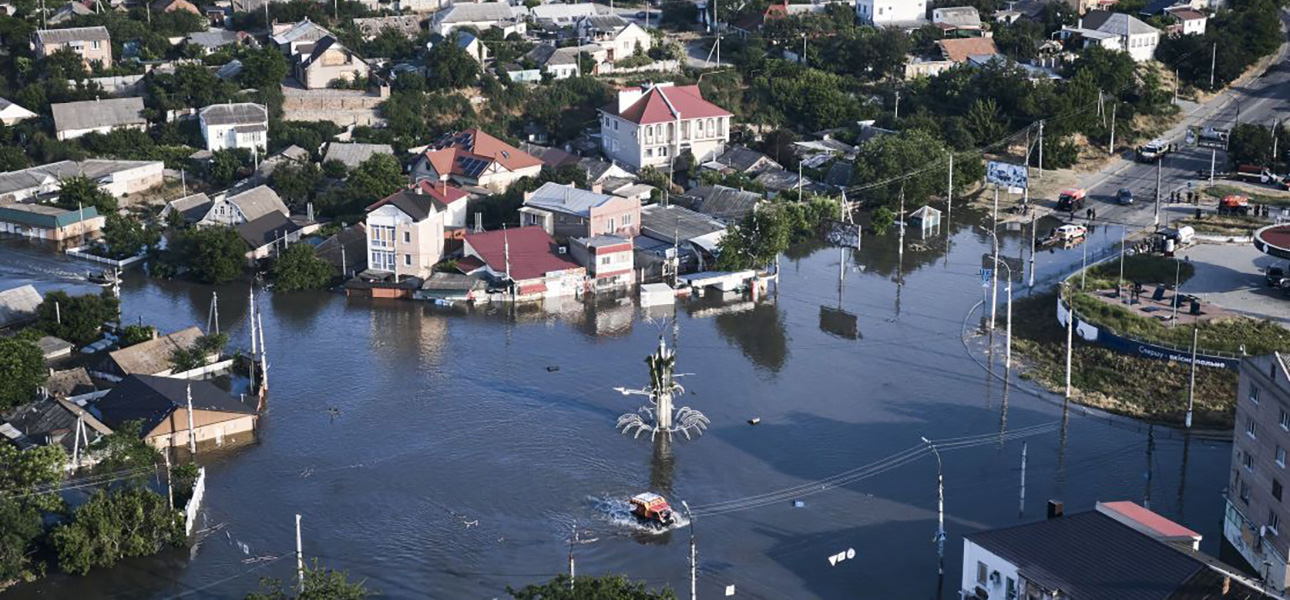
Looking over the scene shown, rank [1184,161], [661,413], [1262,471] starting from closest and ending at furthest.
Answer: [1262,471] → [661,413] → [1184,161]

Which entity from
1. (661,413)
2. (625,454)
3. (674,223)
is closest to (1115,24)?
(674,223)

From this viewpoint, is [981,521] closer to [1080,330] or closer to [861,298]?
[1080,330]

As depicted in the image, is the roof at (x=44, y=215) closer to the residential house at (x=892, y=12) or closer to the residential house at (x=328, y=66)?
the residential house at (x=328, y=66)

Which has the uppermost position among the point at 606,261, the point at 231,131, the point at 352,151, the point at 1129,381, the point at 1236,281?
the point at 231,131

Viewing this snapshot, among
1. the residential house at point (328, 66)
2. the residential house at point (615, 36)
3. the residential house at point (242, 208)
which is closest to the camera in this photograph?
the residential house at point (242, 208)

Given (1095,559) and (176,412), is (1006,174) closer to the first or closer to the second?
(1095,559)

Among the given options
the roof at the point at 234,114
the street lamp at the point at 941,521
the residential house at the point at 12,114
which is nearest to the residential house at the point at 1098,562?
the street lamp at the point at 941,521

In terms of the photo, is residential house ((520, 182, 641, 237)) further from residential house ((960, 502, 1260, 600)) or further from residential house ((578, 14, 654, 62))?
residential house ((960, 502, 1260, 600))

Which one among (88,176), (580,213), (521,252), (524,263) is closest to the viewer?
(524,263)
